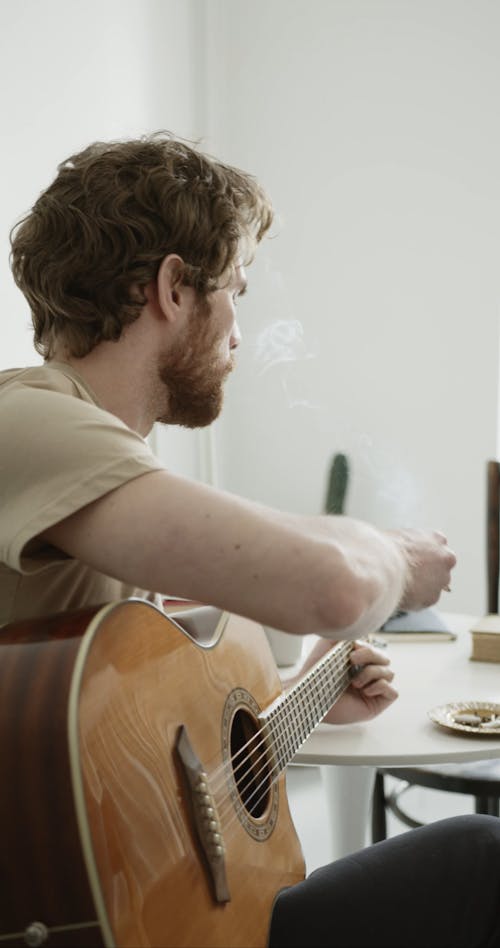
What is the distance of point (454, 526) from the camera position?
306 cm

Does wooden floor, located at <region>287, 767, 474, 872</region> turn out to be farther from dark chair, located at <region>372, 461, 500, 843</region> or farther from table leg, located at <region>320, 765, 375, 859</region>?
table leg, located at <region>320, 765, 375, 859</region>

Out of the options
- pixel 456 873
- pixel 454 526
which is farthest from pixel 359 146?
pixel 456 873

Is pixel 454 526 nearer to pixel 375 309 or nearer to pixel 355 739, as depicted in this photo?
pixel 375 309

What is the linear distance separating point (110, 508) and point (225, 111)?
2.90 m

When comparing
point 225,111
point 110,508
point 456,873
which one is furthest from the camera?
point 225,111

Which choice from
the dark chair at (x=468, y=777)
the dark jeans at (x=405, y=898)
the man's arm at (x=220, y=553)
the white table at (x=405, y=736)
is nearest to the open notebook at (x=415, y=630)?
the white table at (x=405, y=736)

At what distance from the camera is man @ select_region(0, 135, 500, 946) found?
813 mm

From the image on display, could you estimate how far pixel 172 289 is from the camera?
1201 mm

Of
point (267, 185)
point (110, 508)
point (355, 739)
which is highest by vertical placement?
point (267, 185)

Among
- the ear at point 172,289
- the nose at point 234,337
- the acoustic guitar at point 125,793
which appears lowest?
the acoustic guitar at point 125,793

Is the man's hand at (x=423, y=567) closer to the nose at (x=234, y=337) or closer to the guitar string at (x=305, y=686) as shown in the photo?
the guitar string at (x=305, y=686)

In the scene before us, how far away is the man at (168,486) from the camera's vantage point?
813 mm

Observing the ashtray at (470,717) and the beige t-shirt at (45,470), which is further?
the ashtray at (470,717)

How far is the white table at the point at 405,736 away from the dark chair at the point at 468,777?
0.12 metres
